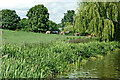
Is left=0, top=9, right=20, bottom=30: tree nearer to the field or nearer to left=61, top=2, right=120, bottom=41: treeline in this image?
left=61, top=2, right=120, bottom=41: treeline

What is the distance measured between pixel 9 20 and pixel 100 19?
34.6 metres

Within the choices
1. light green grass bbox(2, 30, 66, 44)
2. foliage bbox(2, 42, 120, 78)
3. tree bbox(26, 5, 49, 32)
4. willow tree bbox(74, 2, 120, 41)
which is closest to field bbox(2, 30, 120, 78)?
foliage bbox(2, 42, 120, 78)

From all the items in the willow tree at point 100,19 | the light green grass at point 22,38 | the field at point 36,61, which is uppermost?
the willow tree at point 100,19

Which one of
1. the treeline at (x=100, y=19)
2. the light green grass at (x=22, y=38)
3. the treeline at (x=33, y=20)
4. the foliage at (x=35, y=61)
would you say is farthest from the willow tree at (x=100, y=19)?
the treeline at (x=33, y=20)

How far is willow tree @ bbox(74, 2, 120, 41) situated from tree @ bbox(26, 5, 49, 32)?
28927 mm

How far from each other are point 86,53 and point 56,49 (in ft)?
11.0

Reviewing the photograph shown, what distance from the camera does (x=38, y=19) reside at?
50.4 m

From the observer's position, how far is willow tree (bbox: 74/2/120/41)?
20531 millimetres

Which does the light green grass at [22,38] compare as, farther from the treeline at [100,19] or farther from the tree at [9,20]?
the tree at [9,20]

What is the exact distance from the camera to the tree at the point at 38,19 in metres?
50.4

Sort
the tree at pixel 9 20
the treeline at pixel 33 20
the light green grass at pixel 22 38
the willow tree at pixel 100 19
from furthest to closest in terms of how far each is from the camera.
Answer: the treeline at pixel 33 20, the tree at pixel 9 20, the light green grass at pixel 22 38, the willow tree at pixel 100 19

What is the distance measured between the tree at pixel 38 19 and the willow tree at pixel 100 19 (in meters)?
28.9

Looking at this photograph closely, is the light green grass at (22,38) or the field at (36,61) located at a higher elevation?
the light green grass at (22,38)

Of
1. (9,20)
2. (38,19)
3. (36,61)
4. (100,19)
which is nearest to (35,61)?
(36,61)
